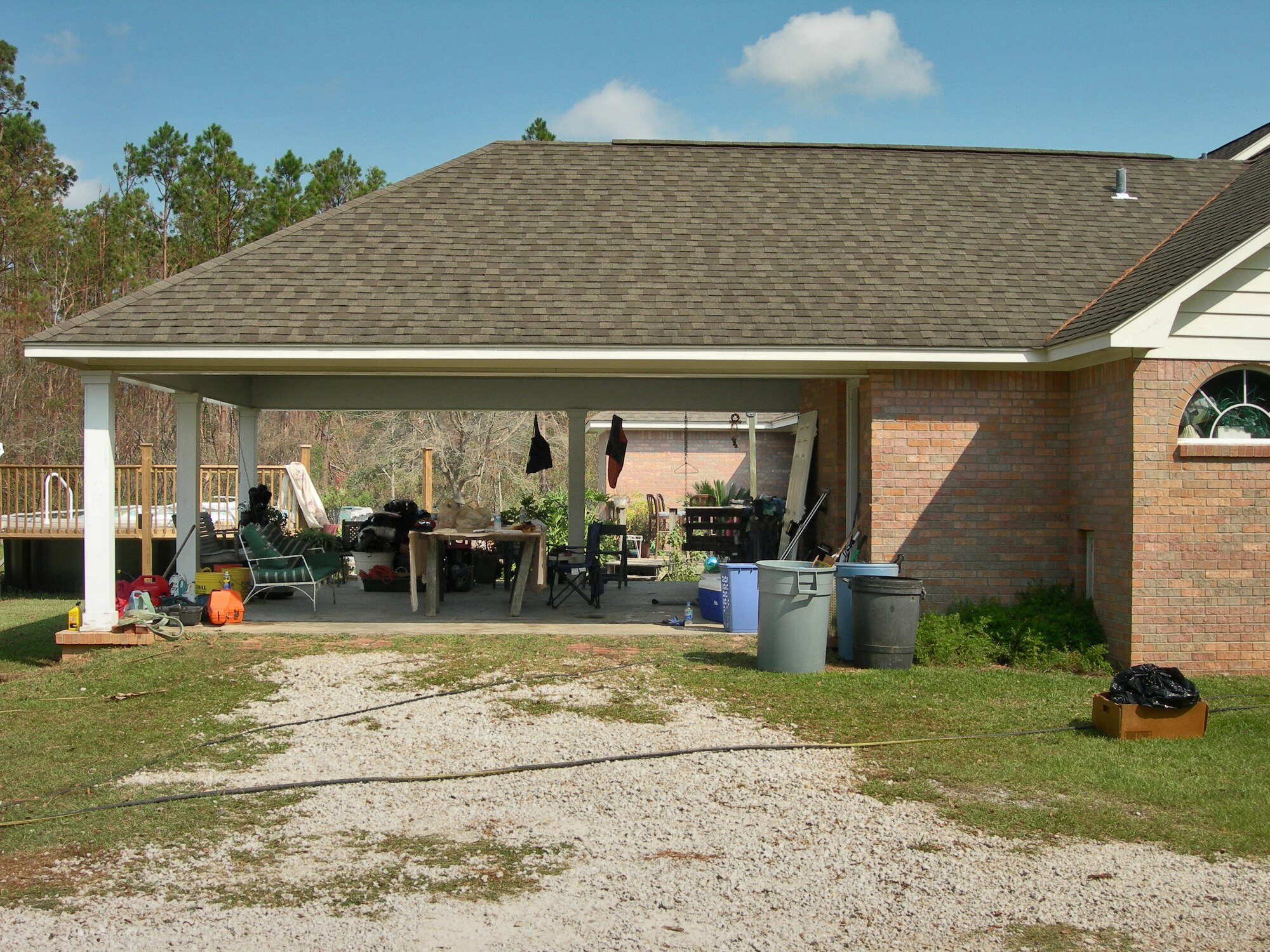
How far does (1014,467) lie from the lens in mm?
10688

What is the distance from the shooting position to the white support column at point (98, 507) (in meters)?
10.3

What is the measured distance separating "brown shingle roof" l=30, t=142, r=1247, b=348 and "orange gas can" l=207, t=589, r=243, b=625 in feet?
9.58

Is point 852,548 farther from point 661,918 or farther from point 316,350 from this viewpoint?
point 661,918

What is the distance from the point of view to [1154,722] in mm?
7082

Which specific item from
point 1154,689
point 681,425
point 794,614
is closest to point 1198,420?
point 1154,689

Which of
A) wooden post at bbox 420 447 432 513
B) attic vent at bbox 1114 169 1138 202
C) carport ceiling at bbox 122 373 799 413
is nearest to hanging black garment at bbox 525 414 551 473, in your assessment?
carport ceiling at bbox 122 373 799 413

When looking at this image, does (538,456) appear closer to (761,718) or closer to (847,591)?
(847,591)

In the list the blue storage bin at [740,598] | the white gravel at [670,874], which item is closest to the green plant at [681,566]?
the blue storage bin at [740,598]

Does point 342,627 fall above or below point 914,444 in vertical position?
below

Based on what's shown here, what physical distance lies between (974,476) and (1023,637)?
1681 mm

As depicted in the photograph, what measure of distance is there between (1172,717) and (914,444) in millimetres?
4110

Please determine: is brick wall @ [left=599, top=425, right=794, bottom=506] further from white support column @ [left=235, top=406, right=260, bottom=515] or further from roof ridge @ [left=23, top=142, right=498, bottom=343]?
roof ridge @ [left=23, top=142, right=498, bottom=343]

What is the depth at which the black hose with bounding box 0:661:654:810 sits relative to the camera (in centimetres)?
592

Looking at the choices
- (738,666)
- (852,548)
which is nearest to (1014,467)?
(852,548)
